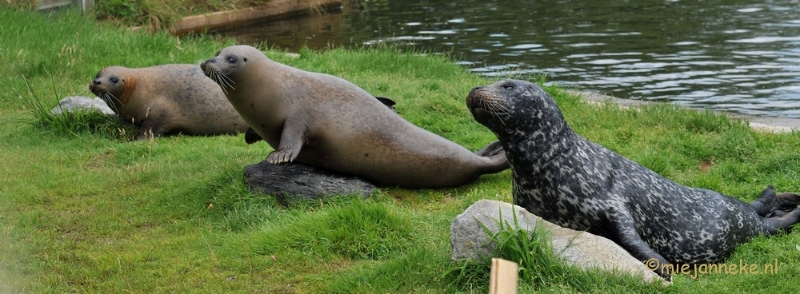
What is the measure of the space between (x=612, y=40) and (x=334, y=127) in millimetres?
9651

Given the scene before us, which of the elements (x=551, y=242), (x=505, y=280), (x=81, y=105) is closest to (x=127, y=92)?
(x=81, y=105)

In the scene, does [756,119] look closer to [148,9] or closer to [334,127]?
[334,127]

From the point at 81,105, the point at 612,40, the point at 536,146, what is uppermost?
the point at 536,146

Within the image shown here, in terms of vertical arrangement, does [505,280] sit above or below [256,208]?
above

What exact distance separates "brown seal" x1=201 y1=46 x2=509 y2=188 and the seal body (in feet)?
5.33

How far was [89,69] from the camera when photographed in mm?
11016

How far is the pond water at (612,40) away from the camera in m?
12.0

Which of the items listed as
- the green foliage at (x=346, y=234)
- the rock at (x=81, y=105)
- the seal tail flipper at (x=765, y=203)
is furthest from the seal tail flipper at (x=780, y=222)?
the rock at (x=81, y=105)

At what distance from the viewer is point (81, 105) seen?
29.9 ft

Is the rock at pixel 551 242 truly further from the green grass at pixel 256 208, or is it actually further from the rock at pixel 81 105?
the rock at pixel 81 105

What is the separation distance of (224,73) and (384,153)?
1.26 meters

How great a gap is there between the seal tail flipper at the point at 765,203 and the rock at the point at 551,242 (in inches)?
58.6

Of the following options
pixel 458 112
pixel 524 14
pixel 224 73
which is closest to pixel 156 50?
pixel 458 112

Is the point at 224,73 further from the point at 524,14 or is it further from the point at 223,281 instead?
the point at 524,14
